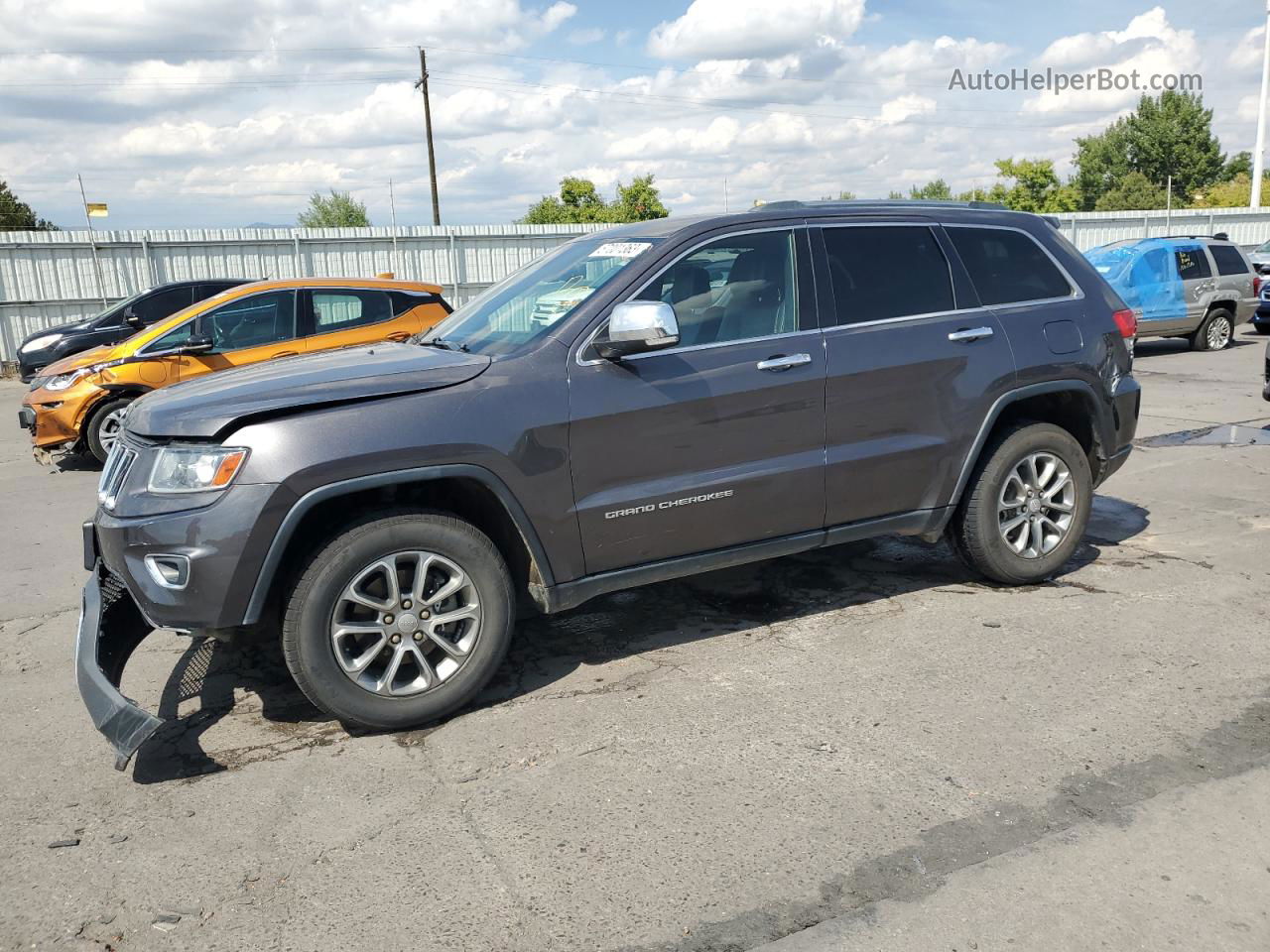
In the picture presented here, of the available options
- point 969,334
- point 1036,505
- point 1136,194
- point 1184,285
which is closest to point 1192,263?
point 1184,285

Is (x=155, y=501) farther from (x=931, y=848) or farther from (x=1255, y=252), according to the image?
(x=1255, y=252)

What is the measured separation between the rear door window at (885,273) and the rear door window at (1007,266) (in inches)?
Answer: 7.1

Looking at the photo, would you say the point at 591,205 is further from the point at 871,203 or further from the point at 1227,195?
the point at 871,203

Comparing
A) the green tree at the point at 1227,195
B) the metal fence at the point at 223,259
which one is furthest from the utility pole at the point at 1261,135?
the metal fence at the point at 223,259

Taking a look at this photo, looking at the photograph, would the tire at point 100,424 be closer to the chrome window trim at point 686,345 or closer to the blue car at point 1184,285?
the chrome window trim at point 686,345

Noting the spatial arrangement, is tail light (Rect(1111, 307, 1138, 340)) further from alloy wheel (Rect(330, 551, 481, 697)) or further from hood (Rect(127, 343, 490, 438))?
alloy wheel (Rect(330, 551, 481, 697))

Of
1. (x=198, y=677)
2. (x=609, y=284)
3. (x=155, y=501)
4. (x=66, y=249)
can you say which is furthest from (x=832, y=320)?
(x=66, y=249)

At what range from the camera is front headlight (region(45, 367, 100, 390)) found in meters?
9.87

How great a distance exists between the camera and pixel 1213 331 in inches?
671

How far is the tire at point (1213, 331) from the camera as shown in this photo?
16.9m

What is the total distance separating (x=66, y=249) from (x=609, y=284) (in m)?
20.2

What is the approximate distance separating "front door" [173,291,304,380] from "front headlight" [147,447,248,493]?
6699mm

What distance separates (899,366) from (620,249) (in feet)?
4.53

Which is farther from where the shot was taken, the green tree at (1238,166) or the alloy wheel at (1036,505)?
the green tree at (1238,166)
